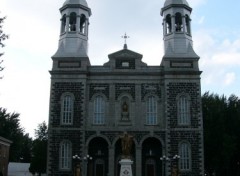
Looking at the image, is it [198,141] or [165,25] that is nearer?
[198,141]

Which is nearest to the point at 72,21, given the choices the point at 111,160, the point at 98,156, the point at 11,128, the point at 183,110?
the point at 98,156

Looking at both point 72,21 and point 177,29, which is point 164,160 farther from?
point 72,21

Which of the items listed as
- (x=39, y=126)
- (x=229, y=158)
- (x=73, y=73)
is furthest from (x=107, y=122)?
(x=39, y=126)

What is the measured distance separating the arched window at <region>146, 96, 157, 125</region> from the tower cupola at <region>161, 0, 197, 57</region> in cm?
458

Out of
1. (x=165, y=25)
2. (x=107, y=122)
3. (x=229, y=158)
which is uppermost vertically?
(x=165, y=25)

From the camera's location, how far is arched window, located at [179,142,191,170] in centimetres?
3656

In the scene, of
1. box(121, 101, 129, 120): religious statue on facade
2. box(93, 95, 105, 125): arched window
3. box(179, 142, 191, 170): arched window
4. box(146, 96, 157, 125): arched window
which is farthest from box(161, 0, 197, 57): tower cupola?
box(179, 142, 191, 170): arched window

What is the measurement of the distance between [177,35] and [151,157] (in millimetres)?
12149

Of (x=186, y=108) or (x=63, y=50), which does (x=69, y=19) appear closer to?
(x=63, y=50)

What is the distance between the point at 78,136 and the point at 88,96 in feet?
13.1

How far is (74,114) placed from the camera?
125ft

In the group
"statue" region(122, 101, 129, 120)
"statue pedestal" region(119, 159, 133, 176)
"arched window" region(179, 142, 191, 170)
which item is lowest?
"statue pedestal" region(119, 159, 133, 176)

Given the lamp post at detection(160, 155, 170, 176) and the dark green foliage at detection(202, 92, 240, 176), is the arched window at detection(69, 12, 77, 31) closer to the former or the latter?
the lamp post at detection(160, 155, 170, 176)

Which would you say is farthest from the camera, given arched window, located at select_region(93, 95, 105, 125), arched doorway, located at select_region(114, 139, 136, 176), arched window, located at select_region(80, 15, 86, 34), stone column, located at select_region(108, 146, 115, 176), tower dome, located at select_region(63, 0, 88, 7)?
arched window, located at select_region(80, 15, 86, 34)
